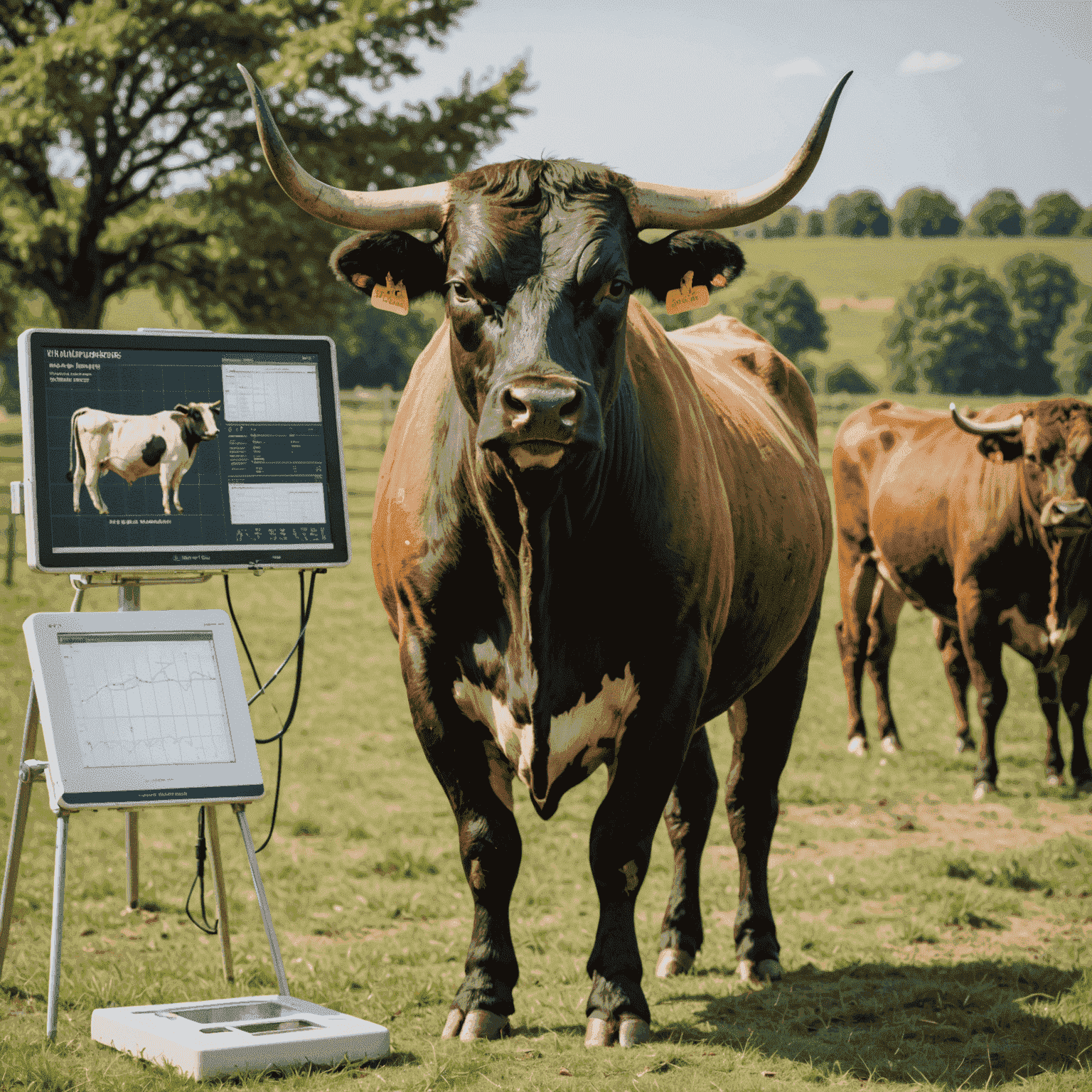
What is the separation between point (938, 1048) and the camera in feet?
14.3

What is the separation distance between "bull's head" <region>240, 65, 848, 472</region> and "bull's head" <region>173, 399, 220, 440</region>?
34.2 inches

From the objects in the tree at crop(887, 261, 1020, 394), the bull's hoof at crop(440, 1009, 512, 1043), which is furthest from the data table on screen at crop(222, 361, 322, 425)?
the tree at crop(887, 261, 1020, 394)

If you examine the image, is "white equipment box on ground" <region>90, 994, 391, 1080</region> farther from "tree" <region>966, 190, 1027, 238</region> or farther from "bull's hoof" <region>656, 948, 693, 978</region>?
"tree" <region>966, 190, 1027, 238</region>

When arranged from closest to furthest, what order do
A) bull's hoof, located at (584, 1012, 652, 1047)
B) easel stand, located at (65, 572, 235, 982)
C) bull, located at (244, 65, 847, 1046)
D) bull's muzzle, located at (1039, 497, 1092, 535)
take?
bull, located at (244, 65, 847, 1046)
bull's hoof, located at (584, 1012, 652, 1047)
easel stand, located at (65, 572, 235, 982)
bull's muzzle, located at (1039, 497, 1092, 535)

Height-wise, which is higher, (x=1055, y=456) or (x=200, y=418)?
(x=200, y=418)

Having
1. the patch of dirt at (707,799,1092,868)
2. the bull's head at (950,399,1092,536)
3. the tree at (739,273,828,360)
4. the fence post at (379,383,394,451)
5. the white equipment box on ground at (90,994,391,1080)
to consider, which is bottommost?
the patch of dirt at (707,799,1092,868)

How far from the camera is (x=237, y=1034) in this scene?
4.05 metres

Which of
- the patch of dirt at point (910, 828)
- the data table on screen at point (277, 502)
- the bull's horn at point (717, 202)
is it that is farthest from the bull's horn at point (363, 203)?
the patch of dirt at point (910, 828)

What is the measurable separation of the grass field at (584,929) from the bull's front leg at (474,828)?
0.60ft

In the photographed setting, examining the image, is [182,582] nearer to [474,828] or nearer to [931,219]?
[474,828]

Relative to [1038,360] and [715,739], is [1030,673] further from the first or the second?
[1038,360]

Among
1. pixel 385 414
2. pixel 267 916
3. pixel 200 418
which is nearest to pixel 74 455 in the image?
pixel 200 418

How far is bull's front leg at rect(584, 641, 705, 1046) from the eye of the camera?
4.27 meters

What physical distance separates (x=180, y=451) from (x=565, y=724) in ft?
5.63
